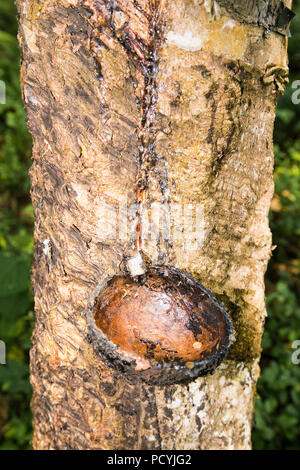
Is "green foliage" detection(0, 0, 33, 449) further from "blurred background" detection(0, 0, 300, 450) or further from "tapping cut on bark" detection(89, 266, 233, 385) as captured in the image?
"tapping cut on bark" detection(89, 266, 233, 385)

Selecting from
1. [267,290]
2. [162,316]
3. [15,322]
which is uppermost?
[267,290]

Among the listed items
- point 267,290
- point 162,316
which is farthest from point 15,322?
point 267,290

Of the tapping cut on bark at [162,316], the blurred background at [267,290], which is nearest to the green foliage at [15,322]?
the blurred background at [267,290]

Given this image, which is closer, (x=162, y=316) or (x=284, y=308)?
(x=162, y=316)

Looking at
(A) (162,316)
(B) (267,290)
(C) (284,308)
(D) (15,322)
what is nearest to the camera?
(A) (162,316)

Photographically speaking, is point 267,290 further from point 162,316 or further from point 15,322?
point 15,322

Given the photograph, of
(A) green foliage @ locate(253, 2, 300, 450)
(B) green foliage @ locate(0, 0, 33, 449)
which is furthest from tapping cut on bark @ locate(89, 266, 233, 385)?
(A) green foliage @ locate(253, 2, 300, 450)
